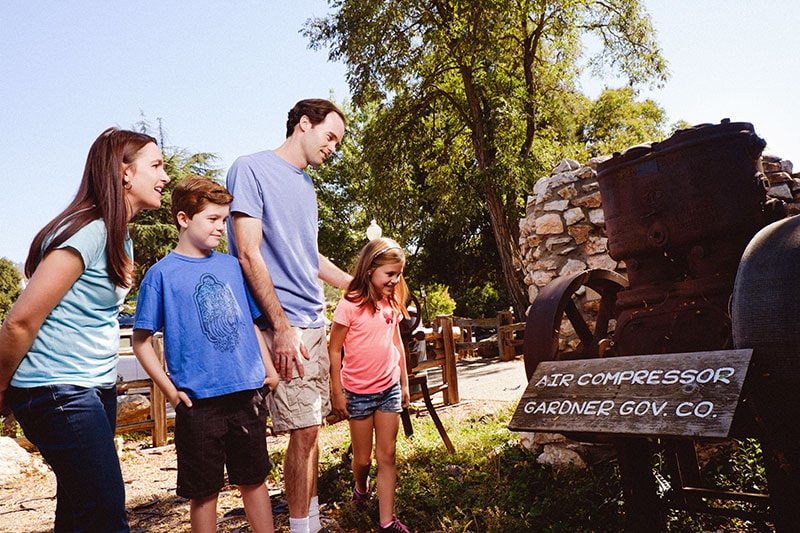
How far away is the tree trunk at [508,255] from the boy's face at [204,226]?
12.0m

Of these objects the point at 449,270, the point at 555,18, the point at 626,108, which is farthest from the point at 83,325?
the point at 626,108

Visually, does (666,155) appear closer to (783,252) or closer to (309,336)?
(783,252)

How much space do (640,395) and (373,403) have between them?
1.59m

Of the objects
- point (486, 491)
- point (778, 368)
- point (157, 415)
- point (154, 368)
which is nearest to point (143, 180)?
point (154, 368)

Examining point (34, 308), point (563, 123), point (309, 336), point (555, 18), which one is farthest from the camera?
point (563, 123)

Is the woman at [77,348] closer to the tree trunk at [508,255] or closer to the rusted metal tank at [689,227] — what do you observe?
the rusted metal tank at [689,227]

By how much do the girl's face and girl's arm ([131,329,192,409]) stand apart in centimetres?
147

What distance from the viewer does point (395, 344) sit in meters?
3.79

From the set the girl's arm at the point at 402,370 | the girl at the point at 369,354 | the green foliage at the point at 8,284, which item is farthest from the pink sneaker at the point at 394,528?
the green foliage at the point at 8,284

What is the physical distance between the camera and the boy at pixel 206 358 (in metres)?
2.30

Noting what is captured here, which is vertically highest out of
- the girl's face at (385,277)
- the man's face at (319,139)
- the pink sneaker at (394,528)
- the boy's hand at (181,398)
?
the man's face at (319,139)

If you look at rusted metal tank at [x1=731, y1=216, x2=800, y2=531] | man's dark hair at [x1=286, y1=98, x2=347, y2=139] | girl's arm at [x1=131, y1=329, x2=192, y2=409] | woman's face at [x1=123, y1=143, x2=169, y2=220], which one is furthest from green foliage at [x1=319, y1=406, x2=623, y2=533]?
woman's face at [x1=123, y1=143, x2=169, y2=220]

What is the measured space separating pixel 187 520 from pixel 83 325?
297 cm

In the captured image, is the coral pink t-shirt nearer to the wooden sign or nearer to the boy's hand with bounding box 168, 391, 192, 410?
the wooden sign
